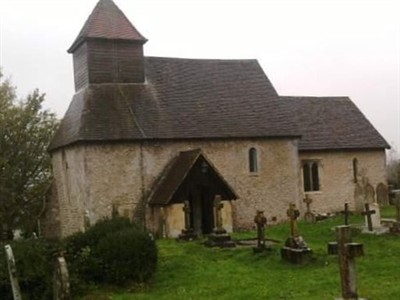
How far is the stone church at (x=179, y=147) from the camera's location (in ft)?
88.6

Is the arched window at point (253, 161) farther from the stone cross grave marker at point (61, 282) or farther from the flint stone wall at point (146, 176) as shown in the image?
the stone cross grave marker at point (61, 282)

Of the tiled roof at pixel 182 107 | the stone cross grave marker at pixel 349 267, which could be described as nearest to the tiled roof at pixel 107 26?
the tiled roof at pixel 182 107

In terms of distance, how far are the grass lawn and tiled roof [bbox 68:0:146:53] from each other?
13.1 metres

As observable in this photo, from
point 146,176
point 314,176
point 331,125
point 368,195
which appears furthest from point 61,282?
point 331,125

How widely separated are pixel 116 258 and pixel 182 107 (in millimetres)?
14879

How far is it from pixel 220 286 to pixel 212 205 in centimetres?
1278

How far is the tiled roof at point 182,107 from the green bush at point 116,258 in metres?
10.8

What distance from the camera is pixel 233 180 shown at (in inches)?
1172

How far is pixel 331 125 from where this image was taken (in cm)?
3584

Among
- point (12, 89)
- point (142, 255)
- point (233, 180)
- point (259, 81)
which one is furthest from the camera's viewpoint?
point (12, 89)

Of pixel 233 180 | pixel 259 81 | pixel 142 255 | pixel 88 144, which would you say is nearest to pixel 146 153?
pixel 88 144

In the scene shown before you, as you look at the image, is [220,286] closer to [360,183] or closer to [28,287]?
[28,287]

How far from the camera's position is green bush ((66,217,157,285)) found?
15.9 m

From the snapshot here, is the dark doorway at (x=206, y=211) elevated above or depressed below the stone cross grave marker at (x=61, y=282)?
above
